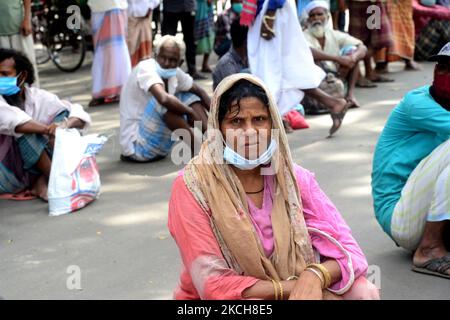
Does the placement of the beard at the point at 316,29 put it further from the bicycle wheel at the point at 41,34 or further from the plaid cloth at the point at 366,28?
the bicycle wheel at the point at 41,34

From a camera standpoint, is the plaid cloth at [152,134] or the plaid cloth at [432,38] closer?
the plaid cloth at [152,134]

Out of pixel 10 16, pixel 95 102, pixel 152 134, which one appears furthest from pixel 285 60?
pixel 95 102

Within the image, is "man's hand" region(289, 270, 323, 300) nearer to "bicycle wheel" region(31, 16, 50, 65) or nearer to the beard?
the beard

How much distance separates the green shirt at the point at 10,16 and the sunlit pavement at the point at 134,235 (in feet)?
4.09

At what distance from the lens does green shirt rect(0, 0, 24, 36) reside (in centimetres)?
663

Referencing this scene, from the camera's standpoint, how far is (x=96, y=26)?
8367 mm

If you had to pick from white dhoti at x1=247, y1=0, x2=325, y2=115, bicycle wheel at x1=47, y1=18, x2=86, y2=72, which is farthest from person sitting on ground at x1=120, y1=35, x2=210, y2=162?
bicycle wheel at x1=47, y1=18, x2=86, y2=72

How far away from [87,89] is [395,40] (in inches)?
141

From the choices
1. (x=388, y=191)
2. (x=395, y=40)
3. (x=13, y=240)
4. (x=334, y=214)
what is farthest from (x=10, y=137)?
(x=395, y=40)

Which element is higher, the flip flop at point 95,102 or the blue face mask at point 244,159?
the blue face mask at point 244,159

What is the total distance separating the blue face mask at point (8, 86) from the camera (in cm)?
532

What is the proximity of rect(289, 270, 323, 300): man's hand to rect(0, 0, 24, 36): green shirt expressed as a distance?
4.62 m

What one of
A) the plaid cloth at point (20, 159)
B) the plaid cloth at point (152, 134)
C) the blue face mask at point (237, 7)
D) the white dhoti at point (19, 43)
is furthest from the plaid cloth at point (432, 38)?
the plaid cloth at point (20, 159)

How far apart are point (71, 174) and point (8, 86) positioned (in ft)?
2.31
